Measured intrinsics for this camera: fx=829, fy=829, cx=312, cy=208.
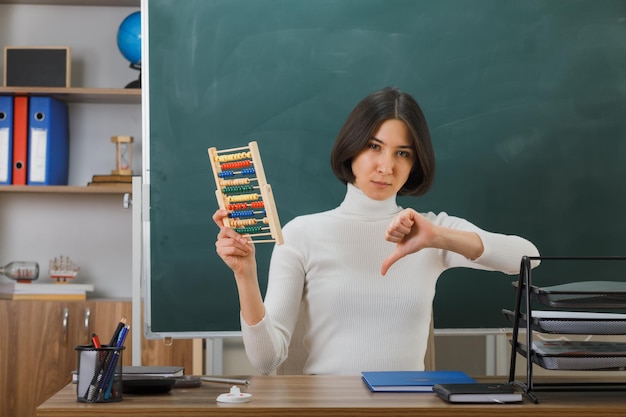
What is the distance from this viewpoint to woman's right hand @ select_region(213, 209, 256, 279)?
5.55 feet

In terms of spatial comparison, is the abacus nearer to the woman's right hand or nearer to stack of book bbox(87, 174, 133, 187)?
the woman's right hand

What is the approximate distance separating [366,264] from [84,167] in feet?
5.78

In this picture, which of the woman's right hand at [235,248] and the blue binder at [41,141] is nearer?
the woman's right hand at [235,248]

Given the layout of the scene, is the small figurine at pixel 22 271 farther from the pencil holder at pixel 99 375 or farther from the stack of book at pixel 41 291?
the pencil holder at pixel 99 375

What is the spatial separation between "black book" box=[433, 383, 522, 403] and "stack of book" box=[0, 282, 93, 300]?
2.10 metres

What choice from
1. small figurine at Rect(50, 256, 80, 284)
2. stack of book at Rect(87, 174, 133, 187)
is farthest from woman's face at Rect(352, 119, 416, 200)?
small figurine at Rect(50, 256, 80, 284)

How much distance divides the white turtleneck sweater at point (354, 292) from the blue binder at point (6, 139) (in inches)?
60.4

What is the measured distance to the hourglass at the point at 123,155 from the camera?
11.1 feet

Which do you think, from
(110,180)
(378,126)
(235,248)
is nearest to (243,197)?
(235,248)

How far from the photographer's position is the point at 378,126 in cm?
230

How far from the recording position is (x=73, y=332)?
3117 mm

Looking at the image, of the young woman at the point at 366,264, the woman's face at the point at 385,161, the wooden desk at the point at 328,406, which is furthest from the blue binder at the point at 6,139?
the wooden desk at the point at 328,406

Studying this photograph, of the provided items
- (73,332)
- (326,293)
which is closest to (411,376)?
(326,293)

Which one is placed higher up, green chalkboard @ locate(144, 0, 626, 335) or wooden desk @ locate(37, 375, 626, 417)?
green chalkboard @ locate(144, 0, 626, 335)
